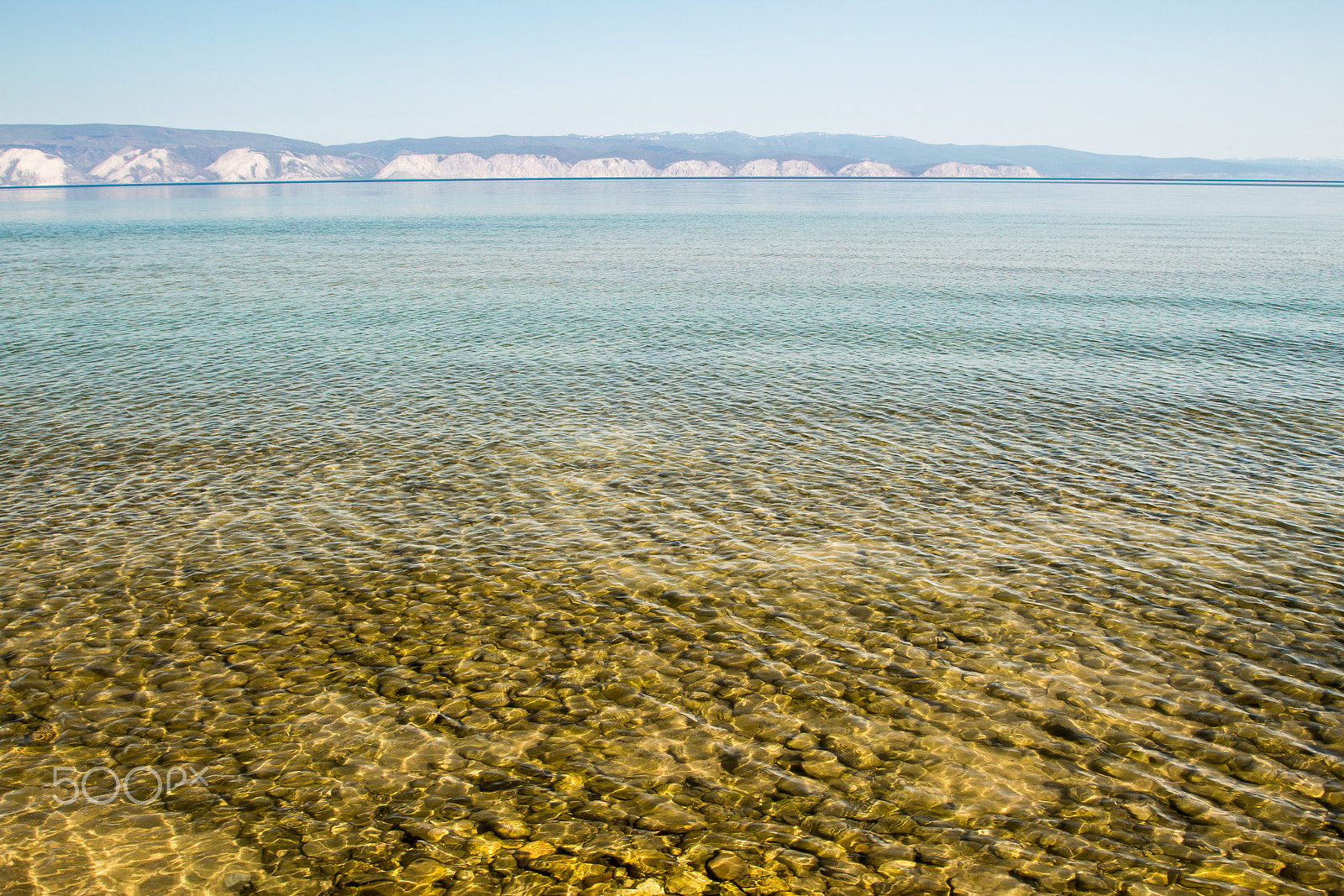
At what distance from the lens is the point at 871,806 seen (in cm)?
964

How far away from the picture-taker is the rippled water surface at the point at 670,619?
9.12m

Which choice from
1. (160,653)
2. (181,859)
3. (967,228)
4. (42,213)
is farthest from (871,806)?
(42,213)

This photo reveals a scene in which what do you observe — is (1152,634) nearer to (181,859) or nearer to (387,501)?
(181,859)

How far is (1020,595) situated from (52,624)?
15682 mm

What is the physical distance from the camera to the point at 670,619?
13.7 meters
